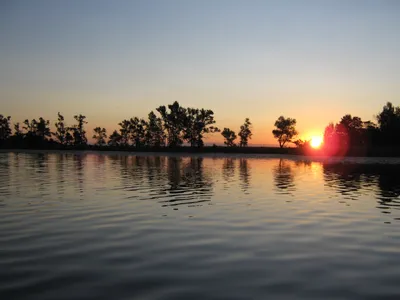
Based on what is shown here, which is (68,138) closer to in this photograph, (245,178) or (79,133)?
(79,133)

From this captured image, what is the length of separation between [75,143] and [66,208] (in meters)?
170

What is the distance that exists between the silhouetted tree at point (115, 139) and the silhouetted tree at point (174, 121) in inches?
1491

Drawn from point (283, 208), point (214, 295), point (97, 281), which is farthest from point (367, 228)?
point (97, 281)

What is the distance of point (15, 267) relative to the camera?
977 centimetres

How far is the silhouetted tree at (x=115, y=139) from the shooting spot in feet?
613

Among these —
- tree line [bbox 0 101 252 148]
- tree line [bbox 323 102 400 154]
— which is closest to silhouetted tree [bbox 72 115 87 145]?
tree line [bbox 0 101 252 148]

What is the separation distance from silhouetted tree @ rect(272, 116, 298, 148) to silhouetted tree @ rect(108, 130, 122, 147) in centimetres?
7748

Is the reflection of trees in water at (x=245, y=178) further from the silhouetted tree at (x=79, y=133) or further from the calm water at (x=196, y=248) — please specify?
the silhouetted tree at (x=79, y=133)

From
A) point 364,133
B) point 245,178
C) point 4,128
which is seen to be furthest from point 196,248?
point 4,128

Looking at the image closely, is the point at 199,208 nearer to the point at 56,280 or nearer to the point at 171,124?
the point at 56,280

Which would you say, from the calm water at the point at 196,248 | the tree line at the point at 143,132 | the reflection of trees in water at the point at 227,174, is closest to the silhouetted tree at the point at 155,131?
the tree line at the point at 143,132

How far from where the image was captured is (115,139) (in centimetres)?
18750

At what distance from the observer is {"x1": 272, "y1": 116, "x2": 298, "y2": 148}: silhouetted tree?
559 ft

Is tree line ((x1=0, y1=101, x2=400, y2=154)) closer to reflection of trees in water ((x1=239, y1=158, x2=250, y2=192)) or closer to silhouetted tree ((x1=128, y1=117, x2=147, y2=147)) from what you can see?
silhouetted tree ((x1=128, y1=117, x2=147, y2=147))
